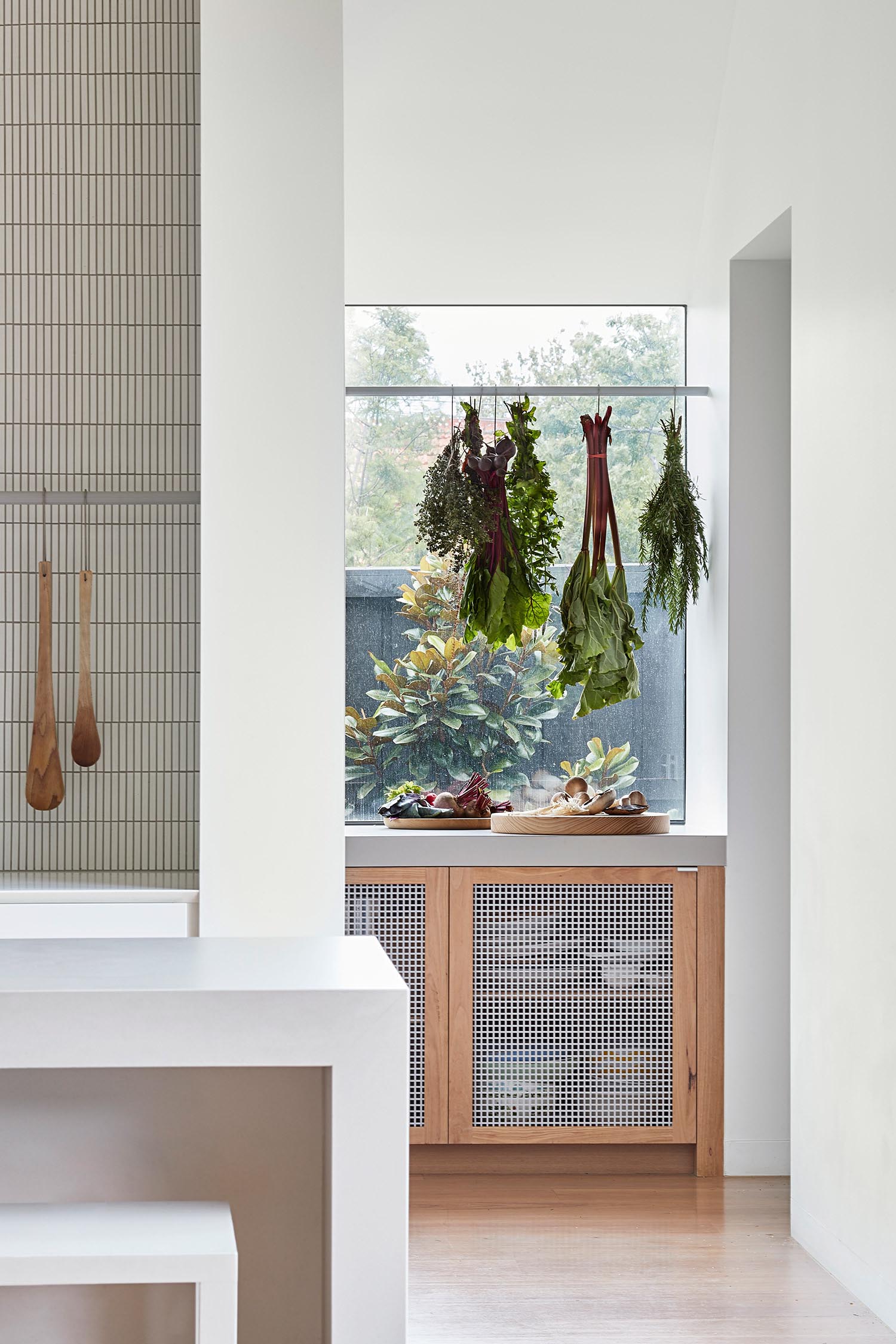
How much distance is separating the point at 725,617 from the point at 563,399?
983 mm

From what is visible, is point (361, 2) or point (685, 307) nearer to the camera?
point (361, 2)

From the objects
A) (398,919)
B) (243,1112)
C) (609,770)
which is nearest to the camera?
(243,1112)

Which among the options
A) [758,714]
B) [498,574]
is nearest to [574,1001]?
[758,714]

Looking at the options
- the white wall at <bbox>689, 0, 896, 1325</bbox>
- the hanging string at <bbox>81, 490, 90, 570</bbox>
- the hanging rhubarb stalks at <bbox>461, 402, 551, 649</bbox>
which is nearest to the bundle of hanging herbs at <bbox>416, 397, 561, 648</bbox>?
the hanging rhubarb stalks at <bbox>461, 402, 551, 649</bbox>

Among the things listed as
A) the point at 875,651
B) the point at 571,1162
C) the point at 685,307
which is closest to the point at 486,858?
the point at 571,1162

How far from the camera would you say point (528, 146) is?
153 inches

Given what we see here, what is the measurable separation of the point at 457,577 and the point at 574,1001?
141 centimetres

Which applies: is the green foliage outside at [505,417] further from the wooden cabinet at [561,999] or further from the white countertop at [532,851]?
the wooden cabinet at [561,999]

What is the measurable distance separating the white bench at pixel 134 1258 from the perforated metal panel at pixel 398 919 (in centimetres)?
258

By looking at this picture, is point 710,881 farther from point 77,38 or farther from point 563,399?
point 77,38

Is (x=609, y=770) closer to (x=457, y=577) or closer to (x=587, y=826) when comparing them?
(x=587, y=826)

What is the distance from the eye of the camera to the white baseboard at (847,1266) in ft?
8.71

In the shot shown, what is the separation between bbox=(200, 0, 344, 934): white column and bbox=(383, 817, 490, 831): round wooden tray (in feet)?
3.45

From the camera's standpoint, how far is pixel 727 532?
3773 mm
